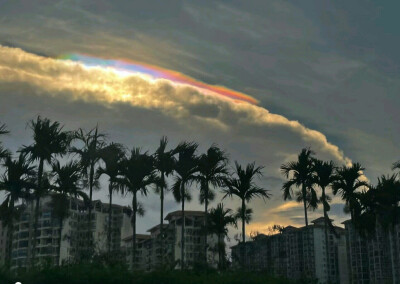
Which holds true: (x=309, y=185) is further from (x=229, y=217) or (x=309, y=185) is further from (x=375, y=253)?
(x=375, y=253)

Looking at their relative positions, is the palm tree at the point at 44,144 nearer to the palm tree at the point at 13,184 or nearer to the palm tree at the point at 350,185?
the palm tree at the point at 13,184

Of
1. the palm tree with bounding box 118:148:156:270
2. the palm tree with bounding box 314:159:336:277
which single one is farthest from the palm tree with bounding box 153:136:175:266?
the palm tree with bounding box 314:159:336:277

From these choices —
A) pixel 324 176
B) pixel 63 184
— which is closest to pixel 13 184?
pixel 63 184

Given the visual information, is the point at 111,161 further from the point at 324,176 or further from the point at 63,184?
the point at 324,176

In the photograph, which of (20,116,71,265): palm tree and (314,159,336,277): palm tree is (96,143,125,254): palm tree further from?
(314,159,336,277): palm tree

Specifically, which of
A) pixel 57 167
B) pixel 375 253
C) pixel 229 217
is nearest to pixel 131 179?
pixel 57 167

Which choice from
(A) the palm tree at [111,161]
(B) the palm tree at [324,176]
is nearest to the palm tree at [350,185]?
(B) the palm tree at [324,176]

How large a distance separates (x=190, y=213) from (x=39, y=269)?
471 ft

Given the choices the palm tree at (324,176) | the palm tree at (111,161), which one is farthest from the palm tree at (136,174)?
the palm tree at (324,176)

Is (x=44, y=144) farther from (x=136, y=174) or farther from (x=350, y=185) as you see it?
(x=350, y=185)

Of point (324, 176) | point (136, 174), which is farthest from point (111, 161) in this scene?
point (324, 176)

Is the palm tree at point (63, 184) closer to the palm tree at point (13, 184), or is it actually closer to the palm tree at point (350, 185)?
the palm tree at point (13, 184)

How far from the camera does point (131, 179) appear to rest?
43219 millimetres

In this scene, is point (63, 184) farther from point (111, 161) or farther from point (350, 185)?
point (350, 185)
